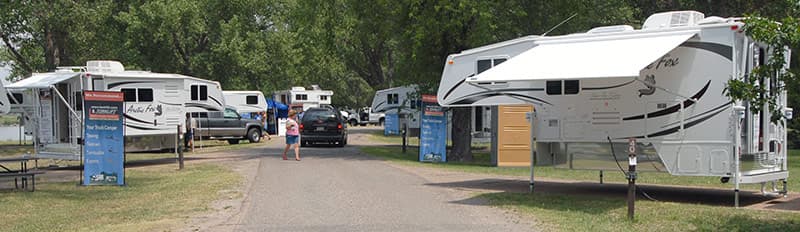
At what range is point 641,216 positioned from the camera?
10.5 metres

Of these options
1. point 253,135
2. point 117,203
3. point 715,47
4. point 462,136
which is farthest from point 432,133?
point 253,135

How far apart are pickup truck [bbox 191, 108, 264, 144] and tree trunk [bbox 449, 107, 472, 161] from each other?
40.5 ft

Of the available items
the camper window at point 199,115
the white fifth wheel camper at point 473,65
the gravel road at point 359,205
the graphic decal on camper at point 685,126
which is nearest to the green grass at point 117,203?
the gravel road at point 359,205

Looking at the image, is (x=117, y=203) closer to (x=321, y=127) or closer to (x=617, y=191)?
(x=617, y=191)

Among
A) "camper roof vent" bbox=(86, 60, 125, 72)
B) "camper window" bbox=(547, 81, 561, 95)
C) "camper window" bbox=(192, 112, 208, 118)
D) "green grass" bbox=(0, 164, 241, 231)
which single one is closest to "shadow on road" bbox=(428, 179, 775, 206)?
"camper window" bbox=(547, 81, 561, 95)

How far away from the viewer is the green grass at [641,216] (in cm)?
966

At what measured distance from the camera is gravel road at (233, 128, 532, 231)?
9867mm

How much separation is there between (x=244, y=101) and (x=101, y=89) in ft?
56.7

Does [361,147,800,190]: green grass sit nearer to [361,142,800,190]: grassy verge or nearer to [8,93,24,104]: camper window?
[361,142,800,190]: grassy verge

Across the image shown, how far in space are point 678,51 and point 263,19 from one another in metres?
33.7

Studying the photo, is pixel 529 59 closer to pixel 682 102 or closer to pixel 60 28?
pixel 682 102

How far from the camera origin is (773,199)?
41.5 feet

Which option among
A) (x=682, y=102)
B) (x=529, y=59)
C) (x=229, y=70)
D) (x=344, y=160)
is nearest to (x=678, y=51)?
(x=682, y=102)

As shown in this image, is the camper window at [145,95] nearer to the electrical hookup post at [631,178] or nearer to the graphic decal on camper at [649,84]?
the graphic decal on camper at [649,84]
